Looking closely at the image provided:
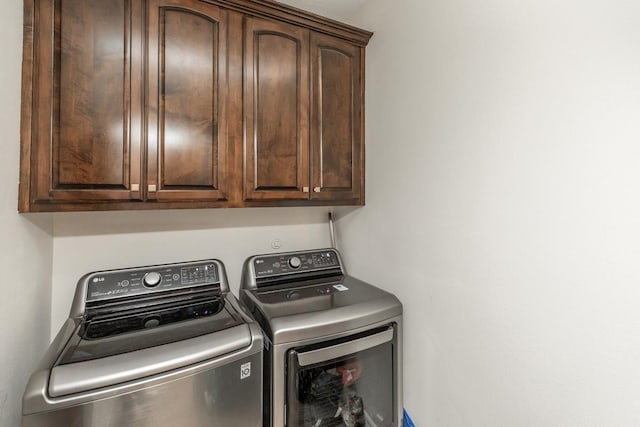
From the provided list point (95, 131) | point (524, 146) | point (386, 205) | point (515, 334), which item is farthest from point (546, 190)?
point (95, 131)

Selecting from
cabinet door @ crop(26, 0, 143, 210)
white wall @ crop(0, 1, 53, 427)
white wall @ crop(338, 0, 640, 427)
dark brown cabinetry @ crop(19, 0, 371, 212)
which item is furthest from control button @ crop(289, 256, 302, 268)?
white wall @ crop(0, 1, 53, 427)

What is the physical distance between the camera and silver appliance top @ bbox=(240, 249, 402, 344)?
117 centimetres

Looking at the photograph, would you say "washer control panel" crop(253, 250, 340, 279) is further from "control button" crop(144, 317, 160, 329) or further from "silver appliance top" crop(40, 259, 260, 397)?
"control button" crop(144, 317, 160, 329)

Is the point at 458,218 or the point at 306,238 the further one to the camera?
the point at 306,238

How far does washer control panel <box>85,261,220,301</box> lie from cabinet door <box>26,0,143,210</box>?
0.37 metres

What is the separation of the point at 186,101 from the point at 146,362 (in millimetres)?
1032

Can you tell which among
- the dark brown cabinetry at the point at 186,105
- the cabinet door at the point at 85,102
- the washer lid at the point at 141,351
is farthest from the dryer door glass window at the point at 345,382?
the cabinet door at the point at 85,102

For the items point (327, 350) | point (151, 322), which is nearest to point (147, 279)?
point (151, 322)

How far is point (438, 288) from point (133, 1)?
5.74ft

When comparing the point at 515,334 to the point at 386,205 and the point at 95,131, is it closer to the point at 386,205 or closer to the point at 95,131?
the point at 386,205

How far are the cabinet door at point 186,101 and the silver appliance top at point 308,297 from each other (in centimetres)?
52

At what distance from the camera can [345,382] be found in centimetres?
132

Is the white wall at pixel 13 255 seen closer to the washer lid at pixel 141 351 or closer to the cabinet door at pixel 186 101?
the washer lid at pixel 141 351

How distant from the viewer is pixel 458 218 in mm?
1158
